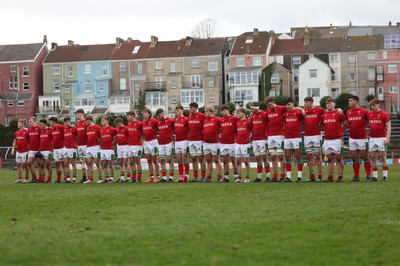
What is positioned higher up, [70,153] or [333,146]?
[333,146]

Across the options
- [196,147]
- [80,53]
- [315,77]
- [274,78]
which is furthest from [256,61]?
[196,147]

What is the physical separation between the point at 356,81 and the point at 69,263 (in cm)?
11239

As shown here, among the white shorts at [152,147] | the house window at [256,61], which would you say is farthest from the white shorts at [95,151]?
the house window at [256,61]

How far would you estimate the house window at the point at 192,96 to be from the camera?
122m

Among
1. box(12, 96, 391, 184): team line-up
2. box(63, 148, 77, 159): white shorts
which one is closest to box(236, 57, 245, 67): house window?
box(12, 96, 391, 184): team line-up

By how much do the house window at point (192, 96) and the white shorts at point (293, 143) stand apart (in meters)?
97.3

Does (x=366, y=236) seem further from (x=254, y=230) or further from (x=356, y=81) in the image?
(x=356, y=81)

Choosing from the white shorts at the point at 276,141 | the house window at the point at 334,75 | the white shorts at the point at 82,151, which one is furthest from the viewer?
the house window at the point at 334,75

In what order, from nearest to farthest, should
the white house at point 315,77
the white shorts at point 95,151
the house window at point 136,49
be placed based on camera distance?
the white shorts at point 95,151 < the white house at point 315,77 < the house window at point 136,49

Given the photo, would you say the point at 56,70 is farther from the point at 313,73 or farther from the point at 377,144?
the point at 377,144

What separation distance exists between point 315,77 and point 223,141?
92.4 m

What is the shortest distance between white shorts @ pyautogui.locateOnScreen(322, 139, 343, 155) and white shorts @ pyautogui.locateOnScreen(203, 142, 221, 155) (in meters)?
4.24

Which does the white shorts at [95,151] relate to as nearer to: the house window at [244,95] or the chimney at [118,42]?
the house window at [244,95]

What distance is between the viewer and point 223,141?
26.1 m
